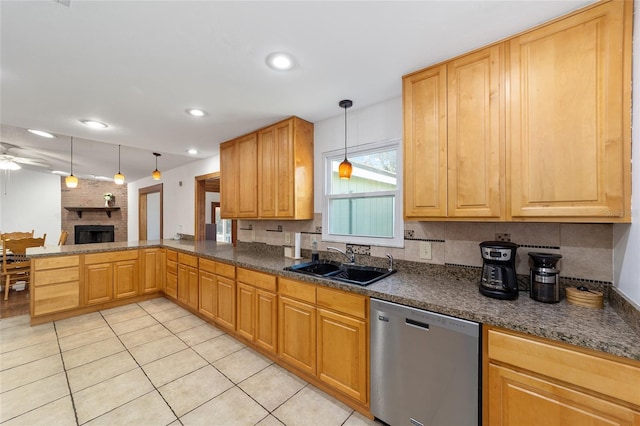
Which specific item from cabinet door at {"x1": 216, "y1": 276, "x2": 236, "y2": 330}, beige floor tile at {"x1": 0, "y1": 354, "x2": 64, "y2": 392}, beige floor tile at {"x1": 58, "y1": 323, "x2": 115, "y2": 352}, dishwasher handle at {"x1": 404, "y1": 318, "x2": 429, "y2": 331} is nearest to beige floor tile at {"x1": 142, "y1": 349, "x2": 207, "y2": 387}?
cabinet door at {"x1": 216, "y1": 276, "x2": 236, "y2": 330}

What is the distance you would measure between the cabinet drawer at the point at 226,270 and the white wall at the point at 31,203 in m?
7.62

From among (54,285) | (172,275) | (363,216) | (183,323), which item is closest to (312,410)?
(363,216)

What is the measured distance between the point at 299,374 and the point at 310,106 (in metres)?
2.36

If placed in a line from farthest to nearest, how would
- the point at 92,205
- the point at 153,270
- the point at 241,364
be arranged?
the point at 92,205
the point at 153,270
the point at 241,364

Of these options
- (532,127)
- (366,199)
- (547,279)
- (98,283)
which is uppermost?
(532,127)

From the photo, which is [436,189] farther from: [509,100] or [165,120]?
[165,120]

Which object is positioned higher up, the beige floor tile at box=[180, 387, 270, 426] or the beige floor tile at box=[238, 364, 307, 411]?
the beige floor tile at box=[180, 387, 270, 426]

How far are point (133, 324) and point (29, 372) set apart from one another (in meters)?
0.96

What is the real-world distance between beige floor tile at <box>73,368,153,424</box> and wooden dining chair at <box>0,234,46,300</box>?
3.57m

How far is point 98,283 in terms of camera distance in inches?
134

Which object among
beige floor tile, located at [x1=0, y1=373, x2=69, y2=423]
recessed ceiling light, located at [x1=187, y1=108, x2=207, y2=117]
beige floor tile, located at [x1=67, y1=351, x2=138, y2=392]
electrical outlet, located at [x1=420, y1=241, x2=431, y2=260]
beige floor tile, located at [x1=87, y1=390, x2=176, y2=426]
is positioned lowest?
beige floor tile, located at [x1=67, y1=351, x2=138, y2=392]

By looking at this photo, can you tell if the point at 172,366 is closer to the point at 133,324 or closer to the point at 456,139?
the point at 133,324

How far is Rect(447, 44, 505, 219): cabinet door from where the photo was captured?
4.82 feet

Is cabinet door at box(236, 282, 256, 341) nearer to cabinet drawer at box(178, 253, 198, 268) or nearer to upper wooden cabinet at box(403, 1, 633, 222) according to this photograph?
cabinet drawer at box(178, 253, 198, 268)
